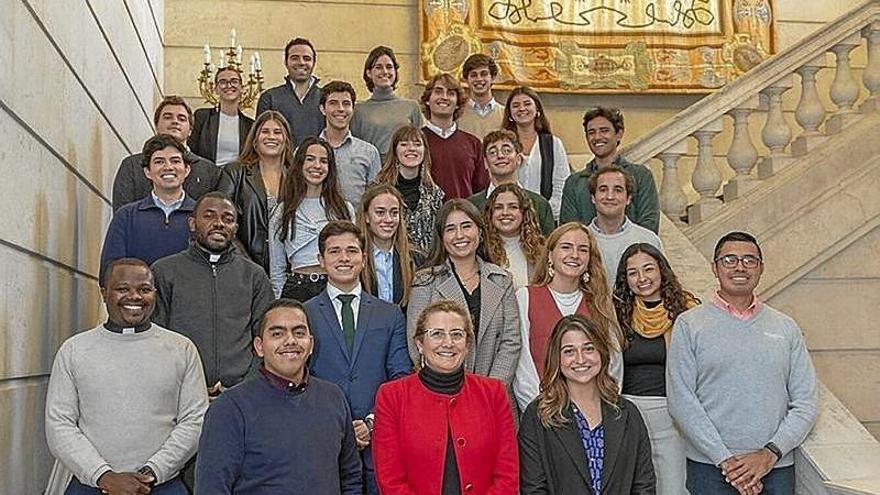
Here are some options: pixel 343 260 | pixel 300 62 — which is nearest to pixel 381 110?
pixel 300 62

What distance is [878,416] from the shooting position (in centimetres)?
682

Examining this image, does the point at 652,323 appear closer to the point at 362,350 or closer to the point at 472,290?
the point at 472,290

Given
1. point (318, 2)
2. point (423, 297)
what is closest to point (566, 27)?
point (318, 2)

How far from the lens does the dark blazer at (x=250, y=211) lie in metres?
5.23

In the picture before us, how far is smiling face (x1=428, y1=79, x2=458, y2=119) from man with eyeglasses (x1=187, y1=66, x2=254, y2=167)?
1043 mm

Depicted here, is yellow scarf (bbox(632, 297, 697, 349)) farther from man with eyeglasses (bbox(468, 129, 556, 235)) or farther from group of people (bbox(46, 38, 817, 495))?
man with eyeglasses (bbox(468, 129, 556, 235))

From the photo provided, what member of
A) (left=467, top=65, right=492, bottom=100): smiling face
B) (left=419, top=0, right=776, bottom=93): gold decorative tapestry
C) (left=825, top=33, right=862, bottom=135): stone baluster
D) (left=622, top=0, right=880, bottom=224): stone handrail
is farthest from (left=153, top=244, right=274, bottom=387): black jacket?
(left=419, top=0, right=776, bottom=93): gold decorative tapestry

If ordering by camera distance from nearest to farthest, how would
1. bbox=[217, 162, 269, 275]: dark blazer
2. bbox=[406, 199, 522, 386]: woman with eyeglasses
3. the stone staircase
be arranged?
1. bbox=[406, 199, 522, 386]: woman with eyeglasses
2. bbox=[217, 162, 269, 275]: dark blazer
3. the stone staircase

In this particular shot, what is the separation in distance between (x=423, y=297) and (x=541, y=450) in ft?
2.84

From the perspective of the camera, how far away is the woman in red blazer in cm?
380

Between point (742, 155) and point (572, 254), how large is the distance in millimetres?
2718

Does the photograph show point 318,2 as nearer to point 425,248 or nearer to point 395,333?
point 425,248

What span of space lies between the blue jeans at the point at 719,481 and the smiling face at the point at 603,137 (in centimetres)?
197

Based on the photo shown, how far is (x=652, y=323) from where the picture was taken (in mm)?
4684
